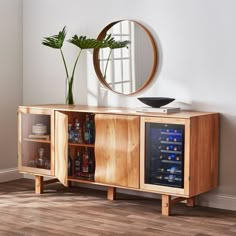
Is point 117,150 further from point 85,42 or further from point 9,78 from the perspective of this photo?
point 9,78

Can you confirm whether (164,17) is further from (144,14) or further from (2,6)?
(2,6)

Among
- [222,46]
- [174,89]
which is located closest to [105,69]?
[174,89]

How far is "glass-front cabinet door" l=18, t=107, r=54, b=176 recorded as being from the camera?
15.6 ft

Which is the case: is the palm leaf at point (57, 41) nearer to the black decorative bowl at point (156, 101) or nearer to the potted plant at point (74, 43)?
the potted plant at point (74, 43)

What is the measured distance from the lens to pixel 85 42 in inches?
190

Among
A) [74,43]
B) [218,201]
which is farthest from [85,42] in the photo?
[218,201]

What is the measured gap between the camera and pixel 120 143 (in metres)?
4.34

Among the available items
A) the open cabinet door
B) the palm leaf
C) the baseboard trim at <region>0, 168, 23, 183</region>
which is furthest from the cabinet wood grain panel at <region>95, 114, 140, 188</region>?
the baseboard trim at <region>0, 168, 23, 183</region>

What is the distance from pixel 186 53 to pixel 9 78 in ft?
5.97

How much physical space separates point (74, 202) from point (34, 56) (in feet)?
5.30

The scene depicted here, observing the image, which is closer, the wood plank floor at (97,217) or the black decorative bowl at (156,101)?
the wood plank floor at (97,217)

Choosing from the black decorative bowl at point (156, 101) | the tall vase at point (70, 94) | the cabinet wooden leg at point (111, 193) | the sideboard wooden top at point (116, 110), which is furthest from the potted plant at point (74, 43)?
the cabinet wooden leg at point (111, 193)

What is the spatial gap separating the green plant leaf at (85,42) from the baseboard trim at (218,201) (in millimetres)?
1514

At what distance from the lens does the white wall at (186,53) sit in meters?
4.31
